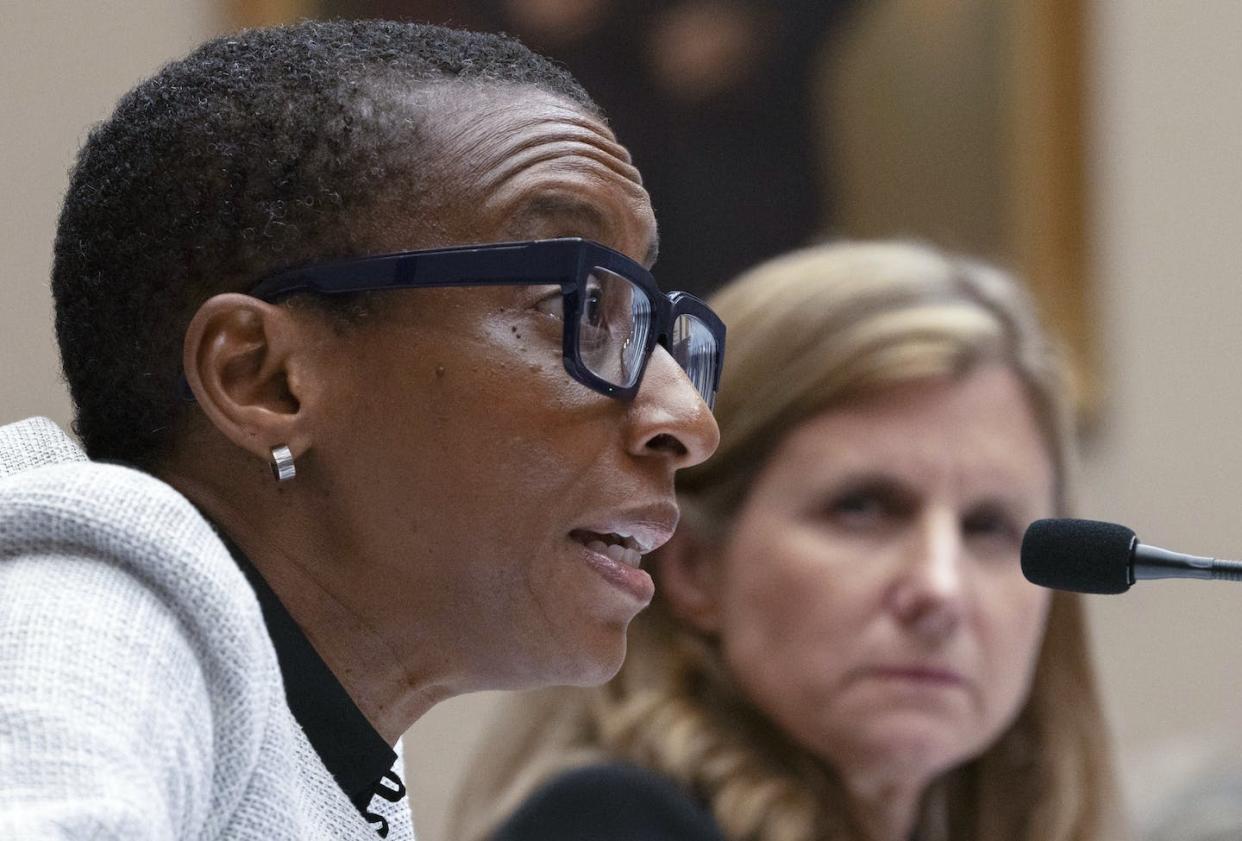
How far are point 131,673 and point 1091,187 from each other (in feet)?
13.2

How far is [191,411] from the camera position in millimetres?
1416

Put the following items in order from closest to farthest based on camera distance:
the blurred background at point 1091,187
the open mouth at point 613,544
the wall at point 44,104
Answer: the open mouth at point 613,544 < the wall at point 44,104 < the blurred background at point 1091,187

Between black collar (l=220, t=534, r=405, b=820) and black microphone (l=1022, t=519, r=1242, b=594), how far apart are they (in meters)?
A: 0.59

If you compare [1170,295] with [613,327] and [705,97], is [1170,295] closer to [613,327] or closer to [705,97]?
[705,97]

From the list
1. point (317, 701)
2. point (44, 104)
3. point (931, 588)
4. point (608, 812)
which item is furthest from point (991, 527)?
point (44, 104)

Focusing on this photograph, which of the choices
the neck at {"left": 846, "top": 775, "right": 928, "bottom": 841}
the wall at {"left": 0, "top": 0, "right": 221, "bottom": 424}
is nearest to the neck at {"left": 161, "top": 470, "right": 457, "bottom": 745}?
the neck at {"left": 846, "top": 775, "right": 928, "bottom": 841}

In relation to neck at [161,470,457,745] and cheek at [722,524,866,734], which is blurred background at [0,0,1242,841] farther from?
neck at [161,470,457,745]

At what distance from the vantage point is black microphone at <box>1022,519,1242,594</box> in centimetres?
145

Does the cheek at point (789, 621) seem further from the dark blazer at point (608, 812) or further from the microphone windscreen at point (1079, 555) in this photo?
the microphone windscreen at point (1079, 555)

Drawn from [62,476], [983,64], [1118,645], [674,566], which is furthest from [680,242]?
[62,476]

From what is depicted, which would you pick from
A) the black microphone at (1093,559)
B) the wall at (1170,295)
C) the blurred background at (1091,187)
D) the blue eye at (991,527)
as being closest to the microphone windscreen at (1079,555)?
the black microphone at (1093,559)

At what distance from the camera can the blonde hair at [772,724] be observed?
8.25ft

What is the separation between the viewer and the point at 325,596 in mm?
1408

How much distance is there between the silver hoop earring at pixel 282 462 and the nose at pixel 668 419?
0.28 m
